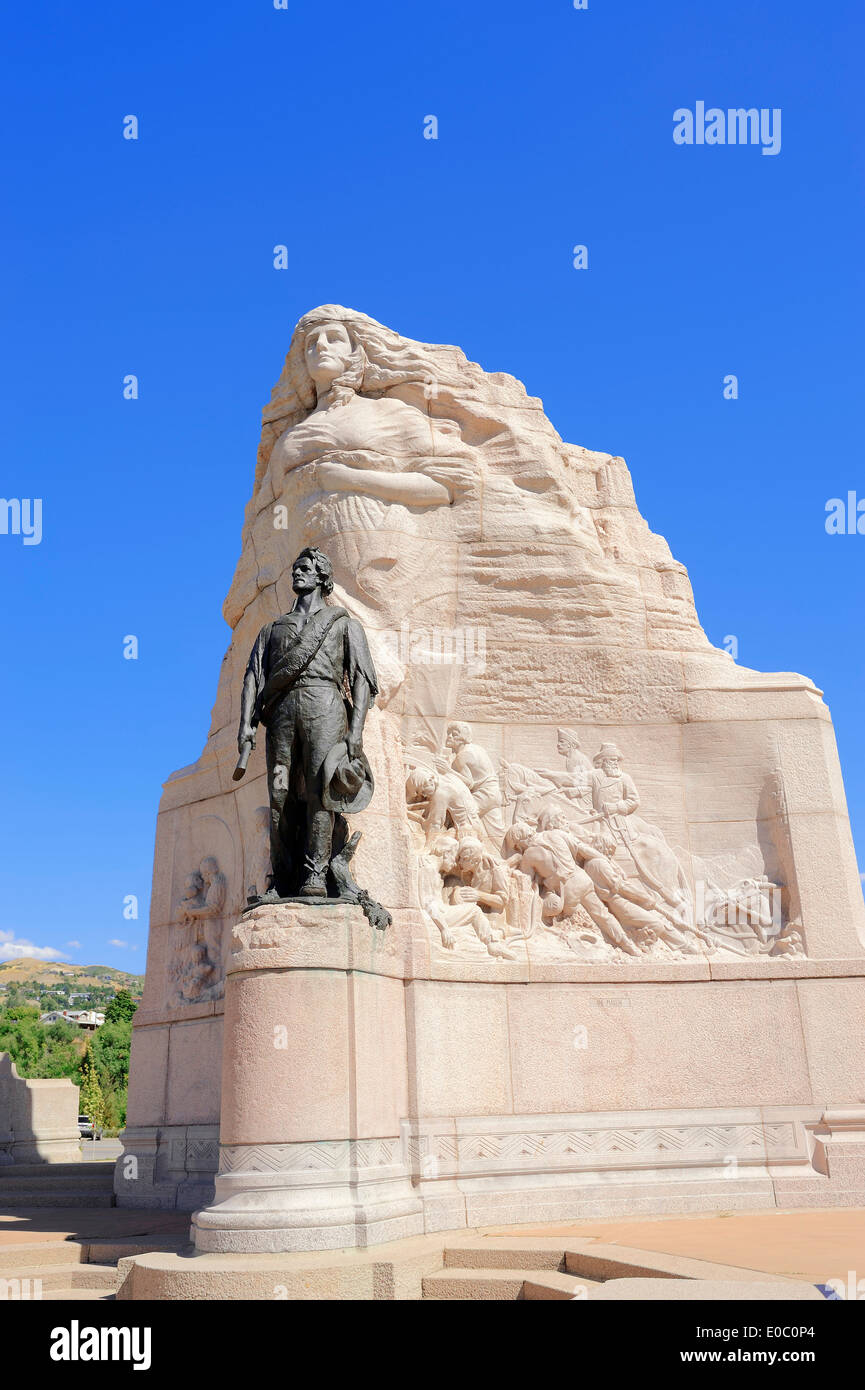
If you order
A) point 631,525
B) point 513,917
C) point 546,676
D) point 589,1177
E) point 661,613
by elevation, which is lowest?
point 589,1177

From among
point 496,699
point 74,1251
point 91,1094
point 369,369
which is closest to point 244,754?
point 74,1251

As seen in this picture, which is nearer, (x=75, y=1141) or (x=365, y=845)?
(x=365, y=845)

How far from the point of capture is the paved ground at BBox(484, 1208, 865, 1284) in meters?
6.41

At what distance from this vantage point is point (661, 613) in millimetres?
12172

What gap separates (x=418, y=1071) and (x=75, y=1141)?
13446 mm

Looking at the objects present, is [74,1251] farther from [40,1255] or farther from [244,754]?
[244,754]

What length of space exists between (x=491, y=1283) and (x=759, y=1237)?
83.3 inches

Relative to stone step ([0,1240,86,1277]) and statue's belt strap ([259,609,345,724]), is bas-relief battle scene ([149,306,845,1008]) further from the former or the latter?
stone step ([0,1240,86,1277])

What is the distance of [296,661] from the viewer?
8375 mm

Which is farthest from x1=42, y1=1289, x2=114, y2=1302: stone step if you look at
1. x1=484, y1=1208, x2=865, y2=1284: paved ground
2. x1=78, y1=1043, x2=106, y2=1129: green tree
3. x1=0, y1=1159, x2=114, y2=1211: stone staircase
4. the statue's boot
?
x1=78, y1=1043, x2=106, y2=1129: green tree

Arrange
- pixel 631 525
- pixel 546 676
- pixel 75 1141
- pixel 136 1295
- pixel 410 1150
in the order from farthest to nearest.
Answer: pixel 75 1141
pixel 631 525
pixel 546 676
pixel 410 1150
pixel 136 1295

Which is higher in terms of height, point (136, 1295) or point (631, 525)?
point (631, 525)
